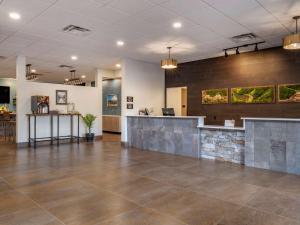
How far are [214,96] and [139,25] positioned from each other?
4.31 metres

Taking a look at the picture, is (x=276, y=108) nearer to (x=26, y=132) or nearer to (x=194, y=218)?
(x=194, y=218)

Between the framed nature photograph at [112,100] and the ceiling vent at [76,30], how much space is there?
6.92 metres

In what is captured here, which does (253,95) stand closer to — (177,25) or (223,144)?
(223,144)

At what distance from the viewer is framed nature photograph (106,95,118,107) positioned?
1283 cm

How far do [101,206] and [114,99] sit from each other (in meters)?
10.1

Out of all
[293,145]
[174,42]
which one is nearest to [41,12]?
[174,42]

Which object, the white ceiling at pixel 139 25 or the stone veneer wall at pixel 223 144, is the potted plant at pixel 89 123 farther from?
the stone veneer wall at pixel 223 144

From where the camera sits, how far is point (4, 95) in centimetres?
1422

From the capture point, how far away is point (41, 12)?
4738 millimetres

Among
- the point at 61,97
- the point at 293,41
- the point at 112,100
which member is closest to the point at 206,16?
the point at 293,41

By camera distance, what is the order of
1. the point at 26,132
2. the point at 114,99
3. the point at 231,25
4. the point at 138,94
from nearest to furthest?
1. the point at 231,25
2. the point at 26,132
3. the point at 138,94
4. the point at 114,99

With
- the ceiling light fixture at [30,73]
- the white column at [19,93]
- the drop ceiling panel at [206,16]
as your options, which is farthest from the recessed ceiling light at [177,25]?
the ceiling light fixture at [30,73]

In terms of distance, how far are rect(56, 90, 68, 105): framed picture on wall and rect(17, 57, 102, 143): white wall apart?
0.39 ft

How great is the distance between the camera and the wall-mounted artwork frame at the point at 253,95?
7273 mm
